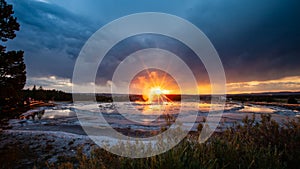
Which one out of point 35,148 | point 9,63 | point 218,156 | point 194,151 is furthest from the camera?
point 9,63

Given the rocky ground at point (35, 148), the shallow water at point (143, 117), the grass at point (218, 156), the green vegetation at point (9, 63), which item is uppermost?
the green vegetation at point (9, 63)

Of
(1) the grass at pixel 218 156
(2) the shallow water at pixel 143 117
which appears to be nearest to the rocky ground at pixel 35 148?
(1) the grass at pixel 218 156

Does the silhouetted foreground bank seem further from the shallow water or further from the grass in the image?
the shallow water

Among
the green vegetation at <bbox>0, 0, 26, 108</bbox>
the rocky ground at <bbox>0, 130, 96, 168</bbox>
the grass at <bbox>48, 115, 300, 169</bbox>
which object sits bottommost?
the rocky ground at <bbox>0, 130, 96, 168</bbox>

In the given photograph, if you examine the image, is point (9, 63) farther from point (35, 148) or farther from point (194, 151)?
point (194, 151)

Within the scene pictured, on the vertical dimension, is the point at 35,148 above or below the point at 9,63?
below

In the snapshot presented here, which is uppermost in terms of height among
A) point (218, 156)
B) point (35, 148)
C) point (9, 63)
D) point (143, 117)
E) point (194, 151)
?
point (9, 63)

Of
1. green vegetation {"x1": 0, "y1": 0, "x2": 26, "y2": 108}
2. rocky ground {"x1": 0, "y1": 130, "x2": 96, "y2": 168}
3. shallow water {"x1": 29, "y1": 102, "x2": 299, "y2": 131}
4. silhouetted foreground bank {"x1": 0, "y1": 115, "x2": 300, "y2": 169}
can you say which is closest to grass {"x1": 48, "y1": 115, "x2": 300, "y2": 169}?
silhouetted foreground bank {"x1": 0, "y1": 115, "x2": 300, "y2": 169}

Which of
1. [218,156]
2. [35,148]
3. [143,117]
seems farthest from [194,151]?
[143,117]

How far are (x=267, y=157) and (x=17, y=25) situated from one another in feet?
57.3

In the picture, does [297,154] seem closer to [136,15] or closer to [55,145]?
[55,145]

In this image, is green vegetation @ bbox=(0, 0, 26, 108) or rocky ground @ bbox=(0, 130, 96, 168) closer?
rocky ground @ bbox=(0, 130, 96, 168)

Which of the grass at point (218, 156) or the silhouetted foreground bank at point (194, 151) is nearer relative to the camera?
the grass at point (218, 156)

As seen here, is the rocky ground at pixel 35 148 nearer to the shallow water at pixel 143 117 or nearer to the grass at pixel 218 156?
the grass at pixel 218 156
